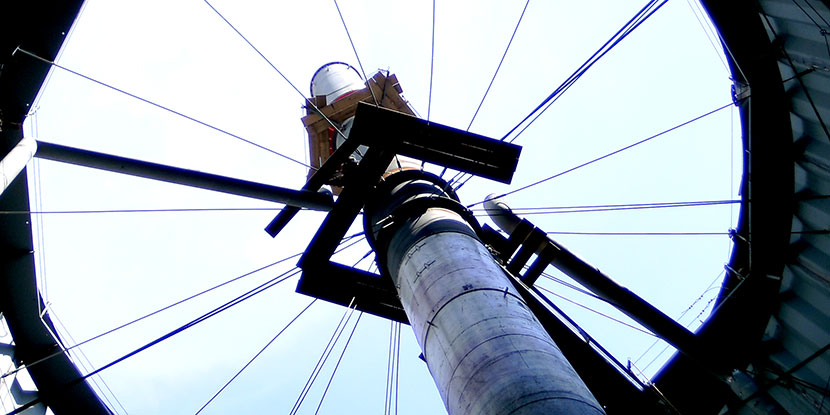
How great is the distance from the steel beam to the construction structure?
0.03 m

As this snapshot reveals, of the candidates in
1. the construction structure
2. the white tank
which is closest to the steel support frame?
the construction structure

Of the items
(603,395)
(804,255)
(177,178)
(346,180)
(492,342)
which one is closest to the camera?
(492,342)

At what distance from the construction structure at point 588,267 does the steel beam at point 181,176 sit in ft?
0.09

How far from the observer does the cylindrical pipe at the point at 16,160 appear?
710 centimetres

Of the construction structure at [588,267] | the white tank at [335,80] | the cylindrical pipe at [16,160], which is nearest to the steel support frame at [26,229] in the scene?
the construction structure at [588,267]

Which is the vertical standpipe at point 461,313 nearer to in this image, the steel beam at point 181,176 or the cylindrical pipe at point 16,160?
the steel beam at point 181,176

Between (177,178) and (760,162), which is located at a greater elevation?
(177,178)

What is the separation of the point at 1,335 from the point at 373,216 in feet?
25.6

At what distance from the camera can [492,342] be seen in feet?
18.7

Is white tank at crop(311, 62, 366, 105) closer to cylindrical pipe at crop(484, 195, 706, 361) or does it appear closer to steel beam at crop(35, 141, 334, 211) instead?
steel beam at crop(35, 141, 334, 211)

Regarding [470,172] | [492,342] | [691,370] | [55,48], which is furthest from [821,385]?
[55,48]

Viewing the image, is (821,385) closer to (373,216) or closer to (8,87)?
(373,216)

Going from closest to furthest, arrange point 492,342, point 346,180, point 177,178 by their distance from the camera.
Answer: point 492,342
point 177,178
point 346,180

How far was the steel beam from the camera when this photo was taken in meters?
8.07
